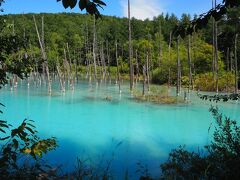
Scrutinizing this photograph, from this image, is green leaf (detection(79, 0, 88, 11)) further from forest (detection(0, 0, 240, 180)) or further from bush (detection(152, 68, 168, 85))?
bush (detection(152, 68, 168, 85))

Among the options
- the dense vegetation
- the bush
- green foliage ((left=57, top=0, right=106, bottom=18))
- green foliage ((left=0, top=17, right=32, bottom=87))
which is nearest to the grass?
the dense vegetation

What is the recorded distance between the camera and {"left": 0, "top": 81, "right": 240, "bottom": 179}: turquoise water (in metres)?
9.96

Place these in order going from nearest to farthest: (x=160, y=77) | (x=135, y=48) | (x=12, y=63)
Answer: (x=12, y=63)
(x=160, y=77)
(x=135, y=48)

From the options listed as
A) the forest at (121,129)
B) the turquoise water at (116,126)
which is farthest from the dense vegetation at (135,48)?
the turquoise water at (116,126)

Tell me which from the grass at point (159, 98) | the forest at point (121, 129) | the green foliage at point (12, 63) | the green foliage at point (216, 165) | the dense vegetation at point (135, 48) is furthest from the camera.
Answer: the dense vegetation at point (135, 48)

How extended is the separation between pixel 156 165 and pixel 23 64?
632cm

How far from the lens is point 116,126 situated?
15.1m

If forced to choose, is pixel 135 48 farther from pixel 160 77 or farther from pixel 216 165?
pixel 216 165

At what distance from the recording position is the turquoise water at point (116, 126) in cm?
996

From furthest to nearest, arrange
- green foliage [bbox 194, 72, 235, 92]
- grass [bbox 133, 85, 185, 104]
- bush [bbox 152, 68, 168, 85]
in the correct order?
bush [bbox 152, 68, 168, 85], green foliage [bbox 194, 72, 235, 92], grass [bbox 133, 85, 185, 104]

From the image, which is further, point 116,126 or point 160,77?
point 160,77

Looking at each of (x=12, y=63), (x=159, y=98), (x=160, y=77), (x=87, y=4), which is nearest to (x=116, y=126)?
(x=159, y=98)

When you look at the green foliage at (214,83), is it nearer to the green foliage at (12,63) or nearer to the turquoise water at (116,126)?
the turquoise water at (116,126)

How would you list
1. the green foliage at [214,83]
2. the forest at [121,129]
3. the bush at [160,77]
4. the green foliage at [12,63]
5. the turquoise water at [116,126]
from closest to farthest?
1. the forest at [121,129]
2. the green foliage at [12,63]
3. the turquoise water at [116,126]
4. the green foliage at [214,83]
5. the bush at [160,77]
